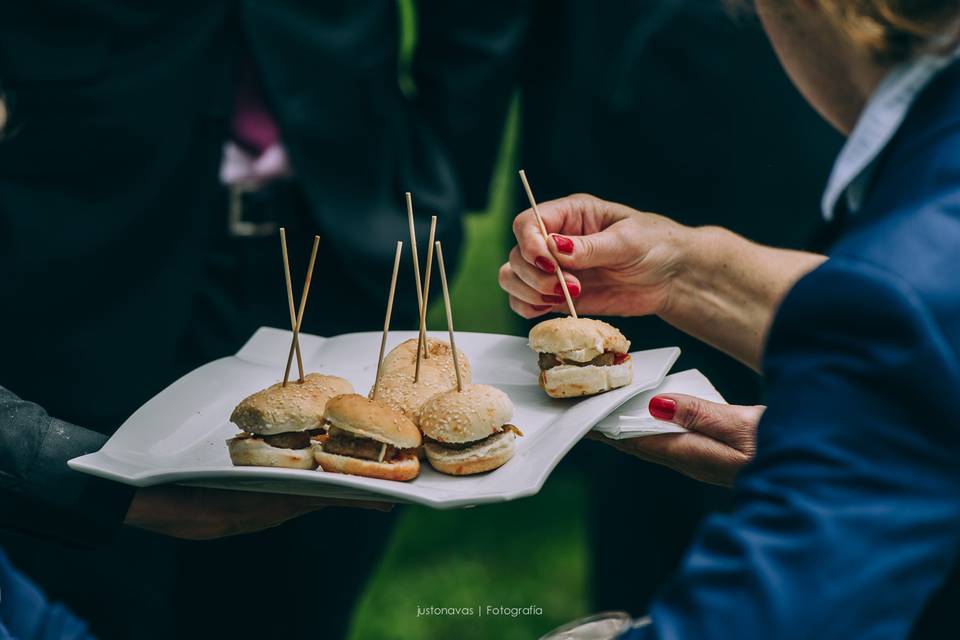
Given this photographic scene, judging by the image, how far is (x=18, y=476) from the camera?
5.12ft

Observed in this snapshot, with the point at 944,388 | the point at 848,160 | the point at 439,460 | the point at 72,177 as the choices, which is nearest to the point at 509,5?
the point at 72,177

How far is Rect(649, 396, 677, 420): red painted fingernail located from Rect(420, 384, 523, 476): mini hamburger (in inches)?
8.6

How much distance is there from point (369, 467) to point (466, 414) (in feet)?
0.59

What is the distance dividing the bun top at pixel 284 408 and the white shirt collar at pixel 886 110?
0.87m

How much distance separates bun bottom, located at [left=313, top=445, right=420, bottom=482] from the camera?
4.95 ft

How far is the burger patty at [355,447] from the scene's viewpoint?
61.0 inches

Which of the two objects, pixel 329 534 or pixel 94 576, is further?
pixel 329 534

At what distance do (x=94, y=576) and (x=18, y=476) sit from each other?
99cm

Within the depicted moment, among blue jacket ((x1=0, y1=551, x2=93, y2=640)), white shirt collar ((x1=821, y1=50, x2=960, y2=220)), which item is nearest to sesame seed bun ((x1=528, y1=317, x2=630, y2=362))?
white shirt collar ((x1=821, y1=50, x2=960, y2=220))

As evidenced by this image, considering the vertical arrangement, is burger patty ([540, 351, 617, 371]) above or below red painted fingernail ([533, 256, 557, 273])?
below

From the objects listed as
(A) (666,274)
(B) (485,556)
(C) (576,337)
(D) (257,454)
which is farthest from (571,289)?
(B) (485,556)

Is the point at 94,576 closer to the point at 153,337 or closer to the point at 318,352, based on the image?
the point at 153,337

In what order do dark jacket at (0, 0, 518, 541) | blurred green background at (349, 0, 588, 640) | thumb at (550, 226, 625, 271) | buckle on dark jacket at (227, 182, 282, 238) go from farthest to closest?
blurred green background at (349, 0, 588, 640)
buckle on dark jacket at (227, 182, 282, 238)
dark jacket at (0, 0, 518, 541)
thumb at (550, 226, 625, 271)

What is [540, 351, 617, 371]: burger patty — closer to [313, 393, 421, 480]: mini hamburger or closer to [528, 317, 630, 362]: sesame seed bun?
[528, 317, 630, 362]: sesame seed bun
